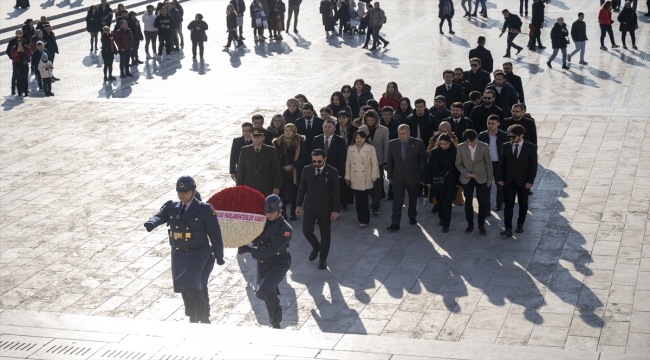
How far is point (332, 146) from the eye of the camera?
1420 cm

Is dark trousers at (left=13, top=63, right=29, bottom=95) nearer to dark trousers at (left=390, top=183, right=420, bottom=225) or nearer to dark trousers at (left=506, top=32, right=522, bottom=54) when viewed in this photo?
dark trousers at (left=506, top=32, right=522, bottom=54)

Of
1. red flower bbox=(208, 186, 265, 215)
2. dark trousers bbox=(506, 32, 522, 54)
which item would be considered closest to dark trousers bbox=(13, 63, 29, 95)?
dark trousers bbox=(506, 32, 522, 54)

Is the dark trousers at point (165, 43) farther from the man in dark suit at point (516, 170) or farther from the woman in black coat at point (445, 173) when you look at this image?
the man in dark suit at point (516, 170)

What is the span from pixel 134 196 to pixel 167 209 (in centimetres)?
621

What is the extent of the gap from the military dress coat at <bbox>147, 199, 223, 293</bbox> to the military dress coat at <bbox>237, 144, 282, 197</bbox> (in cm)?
358

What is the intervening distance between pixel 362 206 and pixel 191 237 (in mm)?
4706

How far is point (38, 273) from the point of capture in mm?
12906

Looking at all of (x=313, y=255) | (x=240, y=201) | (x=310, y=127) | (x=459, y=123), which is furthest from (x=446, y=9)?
(x=240, y=201)

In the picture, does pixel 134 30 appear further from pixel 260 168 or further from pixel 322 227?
pixel 322 227

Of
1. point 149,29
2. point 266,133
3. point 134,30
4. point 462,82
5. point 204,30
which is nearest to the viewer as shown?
point 266,133

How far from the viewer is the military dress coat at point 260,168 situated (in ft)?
44.9

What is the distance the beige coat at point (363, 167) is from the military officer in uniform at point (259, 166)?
3.82ft

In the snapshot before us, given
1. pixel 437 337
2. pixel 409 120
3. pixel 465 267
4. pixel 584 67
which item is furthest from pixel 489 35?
pixel 437 337

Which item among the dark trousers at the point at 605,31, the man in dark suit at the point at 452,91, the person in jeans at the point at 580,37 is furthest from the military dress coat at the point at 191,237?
the dark trousers at the point at 605,31
